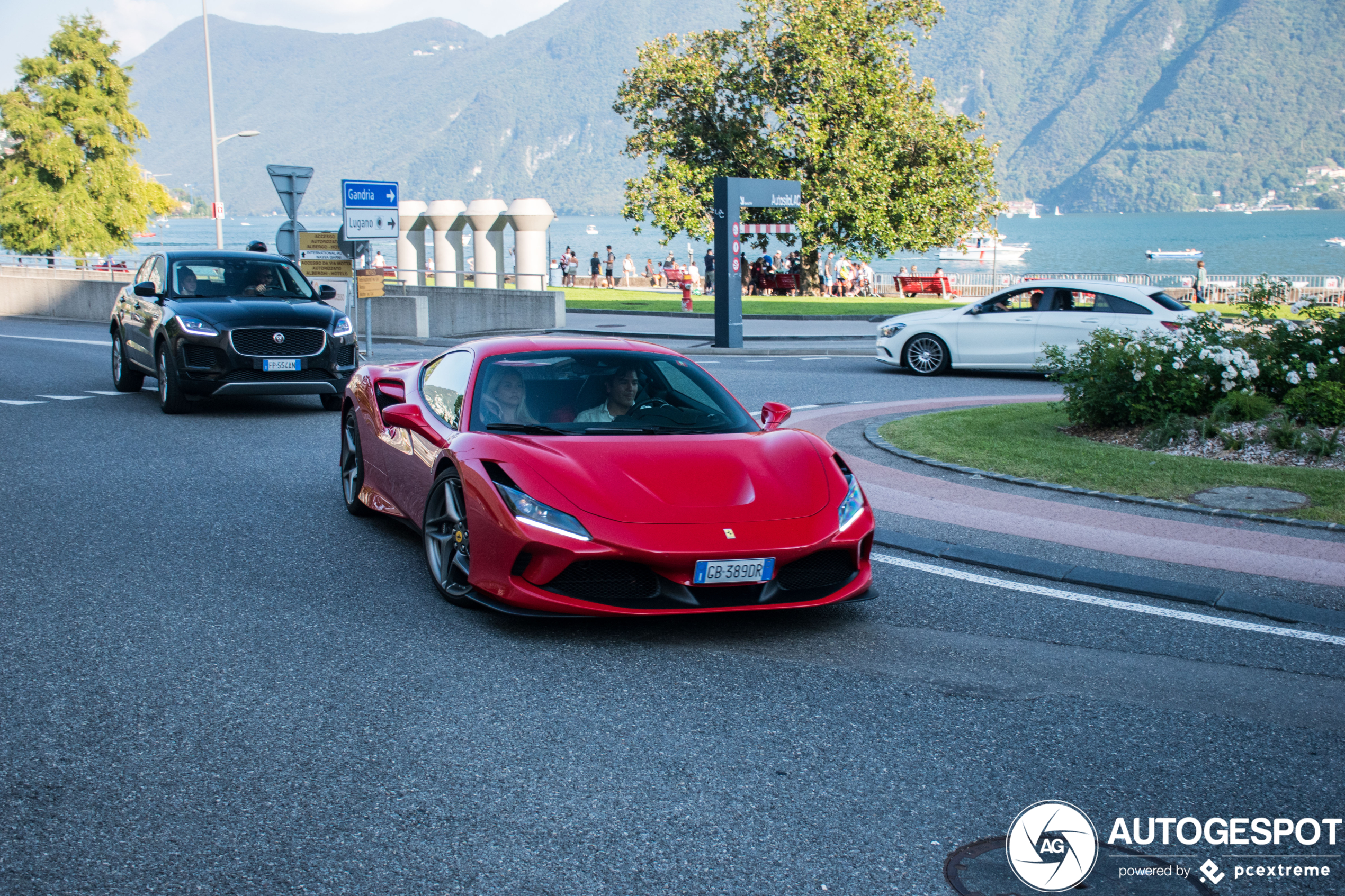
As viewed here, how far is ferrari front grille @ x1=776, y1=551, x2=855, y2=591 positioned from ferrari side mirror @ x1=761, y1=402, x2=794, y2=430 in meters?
1.08

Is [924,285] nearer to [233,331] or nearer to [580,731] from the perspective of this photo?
[233,331]

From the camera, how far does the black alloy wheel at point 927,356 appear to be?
→ 18.7 meters

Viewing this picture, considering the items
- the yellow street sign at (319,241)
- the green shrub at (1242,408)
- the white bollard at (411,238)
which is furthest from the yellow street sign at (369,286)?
the white bollard at (411,238)

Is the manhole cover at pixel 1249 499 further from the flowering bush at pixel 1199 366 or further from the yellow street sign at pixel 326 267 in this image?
the yellow street sign at pixel 326 267

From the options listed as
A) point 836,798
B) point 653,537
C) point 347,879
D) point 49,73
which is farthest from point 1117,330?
point 49,73

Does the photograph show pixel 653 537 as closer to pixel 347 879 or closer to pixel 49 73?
pixel 347 879

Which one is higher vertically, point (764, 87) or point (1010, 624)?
point (764, 87)

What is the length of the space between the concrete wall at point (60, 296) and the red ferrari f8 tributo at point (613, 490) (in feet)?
89.2

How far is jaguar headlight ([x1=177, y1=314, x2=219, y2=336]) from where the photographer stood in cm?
1278

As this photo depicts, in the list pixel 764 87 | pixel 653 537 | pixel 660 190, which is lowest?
pixel 653 537

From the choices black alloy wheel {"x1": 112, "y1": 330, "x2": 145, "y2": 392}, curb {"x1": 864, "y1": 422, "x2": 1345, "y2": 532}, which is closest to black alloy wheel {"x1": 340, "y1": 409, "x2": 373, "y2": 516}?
curb {"x1": 864, "y1": 422, "x2": 1345, "y2": 532}

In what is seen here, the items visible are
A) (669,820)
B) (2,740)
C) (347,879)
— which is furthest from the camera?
(2,740)

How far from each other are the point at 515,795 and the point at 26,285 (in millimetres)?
34312

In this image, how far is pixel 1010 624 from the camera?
5.69 m
